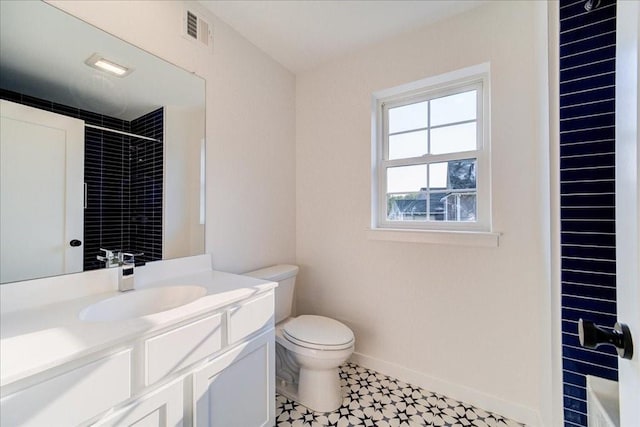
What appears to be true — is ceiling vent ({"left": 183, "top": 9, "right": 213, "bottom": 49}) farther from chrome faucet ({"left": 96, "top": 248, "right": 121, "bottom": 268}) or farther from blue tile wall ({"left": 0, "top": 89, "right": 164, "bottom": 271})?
chrome faucet ({"left": 96, "top": 248, "right": 121, "bottom": 268})

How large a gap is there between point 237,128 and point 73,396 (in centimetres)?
151

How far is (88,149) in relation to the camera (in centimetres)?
120

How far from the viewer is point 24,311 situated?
37.6 inches

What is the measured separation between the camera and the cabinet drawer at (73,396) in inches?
24.0

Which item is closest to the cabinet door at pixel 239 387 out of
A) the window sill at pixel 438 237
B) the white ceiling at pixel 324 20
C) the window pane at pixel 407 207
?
the window sill at pixel 438 237

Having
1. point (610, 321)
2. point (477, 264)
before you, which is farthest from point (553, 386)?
point (477, 264)

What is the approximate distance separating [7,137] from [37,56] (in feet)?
1.17

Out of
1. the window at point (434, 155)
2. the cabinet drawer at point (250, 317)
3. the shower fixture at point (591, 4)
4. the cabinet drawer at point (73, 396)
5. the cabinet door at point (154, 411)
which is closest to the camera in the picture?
the cabinet drawer at point (73, 396)

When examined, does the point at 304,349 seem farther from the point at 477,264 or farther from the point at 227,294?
the point at 477,264

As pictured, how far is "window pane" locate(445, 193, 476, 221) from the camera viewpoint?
169cm

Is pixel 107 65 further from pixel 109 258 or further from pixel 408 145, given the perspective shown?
pixel 408 145

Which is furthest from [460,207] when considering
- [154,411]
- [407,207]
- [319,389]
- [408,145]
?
[154,411]

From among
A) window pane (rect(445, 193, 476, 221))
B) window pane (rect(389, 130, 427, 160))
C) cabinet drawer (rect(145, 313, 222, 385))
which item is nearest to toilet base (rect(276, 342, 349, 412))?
cabinet drawer (rect(145, 313, 222, 385))

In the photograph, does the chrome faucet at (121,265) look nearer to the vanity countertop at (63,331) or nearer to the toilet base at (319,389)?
the vanity countertop at (63,331)
